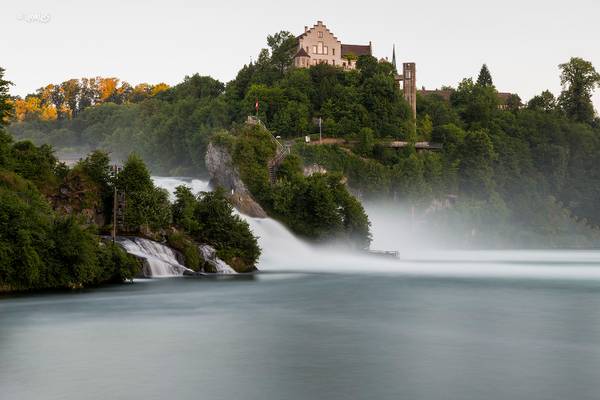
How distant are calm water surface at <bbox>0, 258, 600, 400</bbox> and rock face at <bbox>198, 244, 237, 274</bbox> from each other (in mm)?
9710

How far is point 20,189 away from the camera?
49.8m

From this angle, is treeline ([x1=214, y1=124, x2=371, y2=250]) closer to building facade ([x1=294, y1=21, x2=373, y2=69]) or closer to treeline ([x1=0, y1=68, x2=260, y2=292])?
treeline ([x1=0, y1=68, x2=260, y2=292])

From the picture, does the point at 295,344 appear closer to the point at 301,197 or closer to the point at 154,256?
the point at 154,256

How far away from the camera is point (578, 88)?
157375mm

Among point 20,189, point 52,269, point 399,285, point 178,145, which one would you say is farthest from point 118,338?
point 178,145

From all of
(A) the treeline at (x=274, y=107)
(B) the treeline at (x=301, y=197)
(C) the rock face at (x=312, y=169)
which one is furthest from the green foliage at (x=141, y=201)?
(A) the treeline at (x=274, y=107)

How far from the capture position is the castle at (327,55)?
134375mm

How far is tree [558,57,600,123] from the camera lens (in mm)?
154500

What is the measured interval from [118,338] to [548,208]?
119435mm

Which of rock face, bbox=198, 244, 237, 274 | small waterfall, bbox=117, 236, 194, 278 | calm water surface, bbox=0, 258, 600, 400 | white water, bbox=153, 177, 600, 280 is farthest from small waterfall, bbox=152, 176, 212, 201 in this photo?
calm water surface, bbox=0, 258, 600, 400

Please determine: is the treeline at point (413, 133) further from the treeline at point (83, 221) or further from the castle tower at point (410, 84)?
the treeline at point (83, 221)

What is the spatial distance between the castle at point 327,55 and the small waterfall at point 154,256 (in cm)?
8177

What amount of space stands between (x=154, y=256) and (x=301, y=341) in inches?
1006

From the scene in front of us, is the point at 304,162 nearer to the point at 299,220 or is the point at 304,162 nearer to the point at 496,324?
the point at 299,220
